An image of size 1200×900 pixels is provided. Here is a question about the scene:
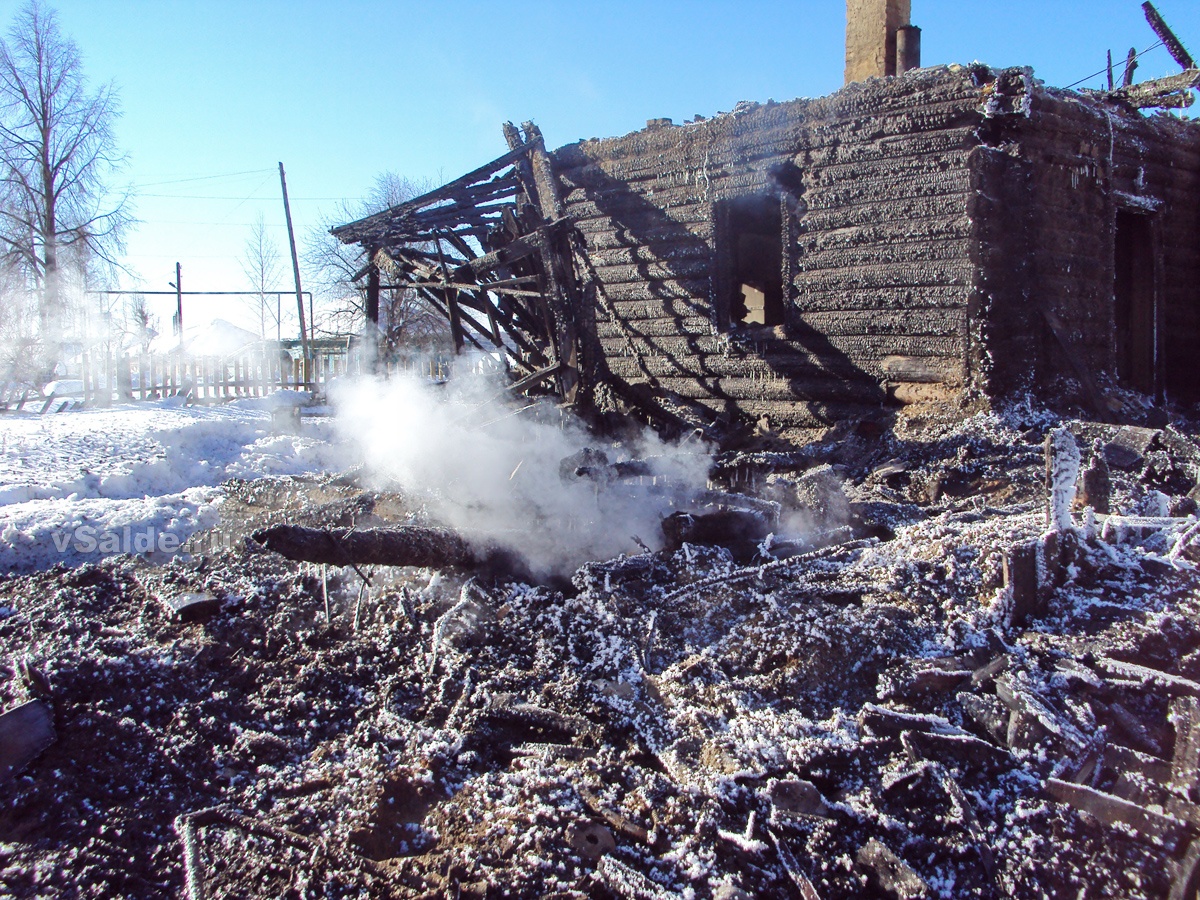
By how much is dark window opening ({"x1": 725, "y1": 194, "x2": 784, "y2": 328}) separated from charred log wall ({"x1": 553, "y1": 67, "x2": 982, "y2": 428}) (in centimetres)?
13

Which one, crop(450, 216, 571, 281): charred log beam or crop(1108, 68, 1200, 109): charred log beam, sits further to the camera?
crop(1108, 68, 1200, 109): charred log beam

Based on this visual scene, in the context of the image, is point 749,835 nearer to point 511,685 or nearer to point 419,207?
point 511,685

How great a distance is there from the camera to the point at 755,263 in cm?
1159

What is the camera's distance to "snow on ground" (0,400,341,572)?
5.65 metres

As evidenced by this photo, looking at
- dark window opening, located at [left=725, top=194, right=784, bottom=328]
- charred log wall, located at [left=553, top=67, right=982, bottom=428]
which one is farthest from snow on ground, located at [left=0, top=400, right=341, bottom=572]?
dark window opening, located at [left=725, top=194, right=784, bottom=328]

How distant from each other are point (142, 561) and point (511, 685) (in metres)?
3.73

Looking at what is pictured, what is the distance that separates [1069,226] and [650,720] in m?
7.78

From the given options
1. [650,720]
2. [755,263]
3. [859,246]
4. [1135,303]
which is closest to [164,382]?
→ [755,263]

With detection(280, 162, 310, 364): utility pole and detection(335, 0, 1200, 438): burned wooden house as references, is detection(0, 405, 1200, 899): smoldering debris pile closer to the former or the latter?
detection(335, 0, 1200, 438): burned wooden house

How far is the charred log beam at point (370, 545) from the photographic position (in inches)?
157

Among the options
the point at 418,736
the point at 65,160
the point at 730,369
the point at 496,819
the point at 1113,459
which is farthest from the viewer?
the point at 65,160

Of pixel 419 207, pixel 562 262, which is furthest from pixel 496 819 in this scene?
pixel 419 207

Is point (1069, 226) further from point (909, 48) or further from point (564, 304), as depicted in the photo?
point (564, 304)

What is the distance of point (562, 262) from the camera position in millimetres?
7730
